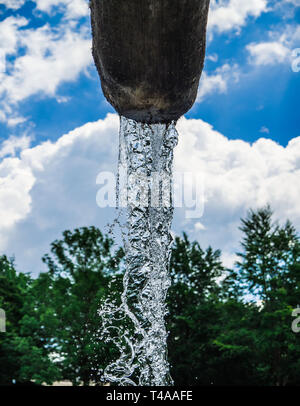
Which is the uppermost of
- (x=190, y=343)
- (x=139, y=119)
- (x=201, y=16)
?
(x=201, y=16)

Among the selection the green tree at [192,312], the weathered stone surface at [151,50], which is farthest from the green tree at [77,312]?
the weathered stone surface at [151,50]

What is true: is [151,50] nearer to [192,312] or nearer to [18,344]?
[18,344]

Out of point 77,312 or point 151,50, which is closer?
point 151,50

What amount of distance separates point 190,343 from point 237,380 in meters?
3.55

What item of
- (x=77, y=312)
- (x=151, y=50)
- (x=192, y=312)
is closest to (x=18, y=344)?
(x=77, y=312)

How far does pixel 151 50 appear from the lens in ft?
3.34

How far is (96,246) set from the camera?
25.4 metres

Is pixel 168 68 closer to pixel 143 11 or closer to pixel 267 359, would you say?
pixel 143 11

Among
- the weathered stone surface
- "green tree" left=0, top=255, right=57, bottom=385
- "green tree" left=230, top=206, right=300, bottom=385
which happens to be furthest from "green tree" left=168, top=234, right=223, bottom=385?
the weathered stone surface

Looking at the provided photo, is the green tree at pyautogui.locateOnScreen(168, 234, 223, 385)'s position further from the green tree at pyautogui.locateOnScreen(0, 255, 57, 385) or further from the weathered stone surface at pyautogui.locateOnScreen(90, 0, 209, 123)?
the weathered stone surface at pyautogui.locateOnScreen(90, 0, 209, 123)

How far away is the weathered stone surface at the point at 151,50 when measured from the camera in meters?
0.98

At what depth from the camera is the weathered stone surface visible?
976 mm
